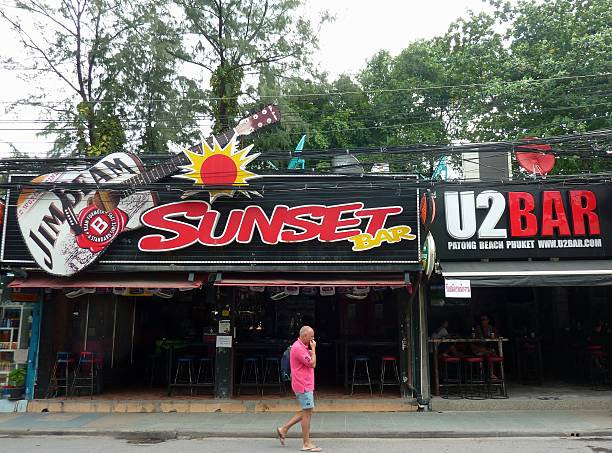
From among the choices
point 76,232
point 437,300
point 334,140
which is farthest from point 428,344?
point 334,140

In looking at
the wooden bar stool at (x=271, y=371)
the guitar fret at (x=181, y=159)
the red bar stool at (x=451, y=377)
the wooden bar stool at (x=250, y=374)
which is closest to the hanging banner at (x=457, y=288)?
the red bar stool at (x=451, y=377)

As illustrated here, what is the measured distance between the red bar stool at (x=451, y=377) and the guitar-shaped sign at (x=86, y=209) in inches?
279

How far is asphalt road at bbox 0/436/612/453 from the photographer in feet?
27.1

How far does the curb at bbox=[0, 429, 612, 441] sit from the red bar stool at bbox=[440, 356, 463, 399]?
2705mm

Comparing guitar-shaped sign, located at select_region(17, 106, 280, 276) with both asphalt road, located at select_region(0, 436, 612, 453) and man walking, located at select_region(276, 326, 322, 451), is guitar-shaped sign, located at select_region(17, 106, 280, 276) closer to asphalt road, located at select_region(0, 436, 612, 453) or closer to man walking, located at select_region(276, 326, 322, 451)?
asphalt road, located at select_region(0, 436, 612, 453)

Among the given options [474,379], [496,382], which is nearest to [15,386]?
[474,379]

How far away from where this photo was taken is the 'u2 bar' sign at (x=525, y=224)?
1209 cm

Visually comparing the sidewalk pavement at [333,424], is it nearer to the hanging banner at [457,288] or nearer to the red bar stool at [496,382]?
the red bar stool at [496,382]

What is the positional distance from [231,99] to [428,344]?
42.6 feet

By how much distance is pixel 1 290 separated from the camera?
1300 centimetres

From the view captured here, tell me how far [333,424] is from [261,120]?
6.57 m

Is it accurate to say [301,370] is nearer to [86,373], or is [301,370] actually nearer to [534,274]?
[534,274]

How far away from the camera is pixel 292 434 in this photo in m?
9.59

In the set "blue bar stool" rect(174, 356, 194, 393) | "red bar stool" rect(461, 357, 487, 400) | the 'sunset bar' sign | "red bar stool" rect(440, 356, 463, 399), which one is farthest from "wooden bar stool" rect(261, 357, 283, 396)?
"red bar stool" rect(461, 357, 487, 400)
